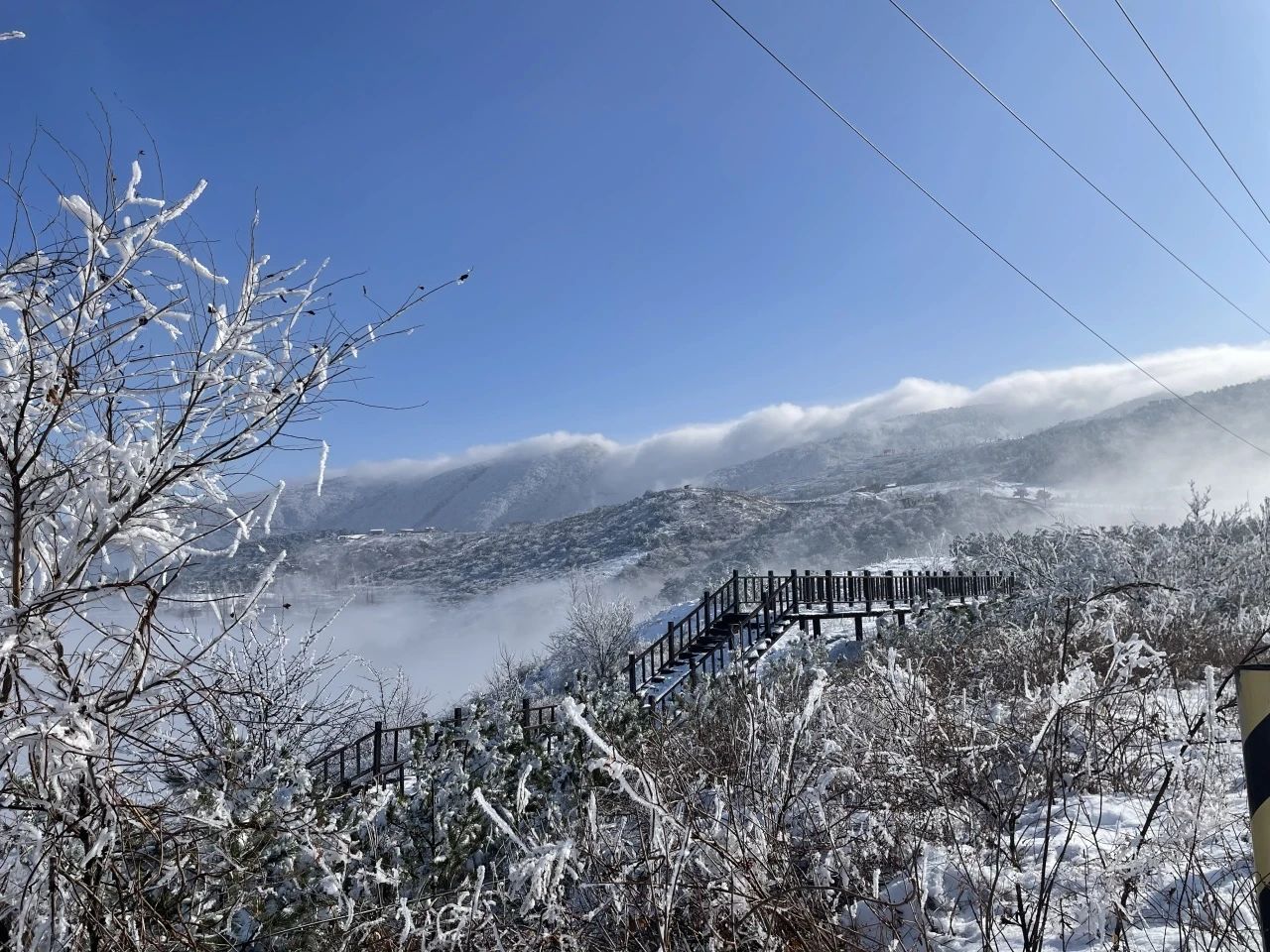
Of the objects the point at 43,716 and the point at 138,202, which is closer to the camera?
the point at 43,716

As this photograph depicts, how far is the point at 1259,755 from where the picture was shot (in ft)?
5.12

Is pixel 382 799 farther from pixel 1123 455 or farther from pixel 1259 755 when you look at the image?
pixel 1123 455

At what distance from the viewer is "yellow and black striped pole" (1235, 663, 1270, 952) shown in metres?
1.55

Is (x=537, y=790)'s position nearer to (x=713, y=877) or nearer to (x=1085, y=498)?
(x=713, y=877)

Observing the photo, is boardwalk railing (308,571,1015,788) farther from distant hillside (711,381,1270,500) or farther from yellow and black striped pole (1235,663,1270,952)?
distant hillside (711,381,1270,500)

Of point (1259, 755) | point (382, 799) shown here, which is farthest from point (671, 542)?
point (1259, 755)

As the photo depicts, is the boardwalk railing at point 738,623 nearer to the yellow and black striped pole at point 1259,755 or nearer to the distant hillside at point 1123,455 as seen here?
the yellow and black striped pole at point 1259,755

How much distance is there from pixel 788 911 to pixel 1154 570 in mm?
14148

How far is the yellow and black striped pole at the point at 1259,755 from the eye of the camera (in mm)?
1552

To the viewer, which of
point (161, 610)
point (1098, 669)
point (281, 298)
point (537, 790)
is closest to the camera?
point (161, 610)

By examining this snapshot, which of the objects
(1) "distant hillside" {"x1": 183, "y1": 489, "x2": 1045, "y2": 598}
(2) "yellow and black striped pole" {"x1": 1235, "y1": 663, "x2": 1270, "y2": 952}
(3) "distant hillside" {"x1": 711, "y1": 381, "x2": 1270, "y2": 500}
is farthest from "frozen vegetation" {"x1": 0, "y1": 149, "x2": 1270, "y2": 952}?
(3) "distant hillside" {"x1": 711, "y1": 381, "x2": 1270, "y2": 500}

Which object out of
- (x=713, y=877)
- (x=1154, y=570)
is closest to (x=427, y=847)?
(x=713, y=877)

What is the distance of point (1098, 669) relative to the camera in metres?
9.05

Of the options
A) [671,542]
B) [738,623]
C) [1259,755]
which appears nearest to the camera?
[1259,755]
